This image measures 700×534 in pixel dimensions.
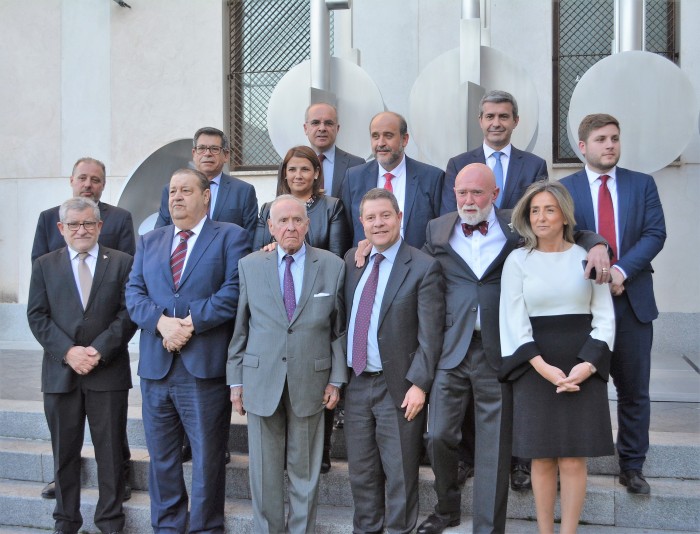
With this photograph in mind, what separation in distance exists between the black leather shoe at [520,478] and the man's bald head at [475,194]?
147cm

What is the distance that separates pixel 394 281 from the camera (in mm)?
4168

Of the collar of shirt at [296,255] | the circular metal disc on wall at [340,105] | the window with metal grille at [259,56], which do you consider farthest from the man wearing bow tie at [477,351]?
the window with metal grille at [259,56]

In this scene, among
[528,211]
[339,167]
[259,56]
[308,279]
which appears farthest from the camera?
[259,56]

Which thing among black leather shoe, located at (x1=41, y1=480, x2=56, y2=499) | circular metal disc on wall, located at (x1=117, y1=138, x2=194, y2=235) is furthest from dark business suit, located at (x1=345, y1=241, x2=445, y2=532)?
circular metal disc on wall, located at (x1=117, y1=138, x2=194, y2=235)

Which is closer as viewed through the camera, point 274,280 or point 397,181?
point 274,280

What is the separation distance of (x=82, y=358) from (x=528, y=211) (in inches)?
101

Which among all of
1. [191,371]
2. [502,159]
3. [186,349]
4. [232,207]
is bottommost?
[191,371]

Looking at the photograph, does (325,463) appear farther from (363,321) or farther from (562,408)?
(562,408)

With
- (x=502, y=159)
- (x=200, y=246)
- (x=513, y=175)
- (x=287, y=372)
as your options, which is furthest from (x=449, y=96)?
(x=287, y=372)

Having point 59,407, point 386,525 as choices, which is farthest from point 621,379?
point 59,407

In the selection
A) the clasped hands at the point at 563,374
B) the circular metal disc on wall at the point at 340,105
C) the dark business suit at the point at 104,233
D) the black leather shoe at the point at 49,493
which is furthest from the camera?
the circular metal disc on wall at the point at 340,105

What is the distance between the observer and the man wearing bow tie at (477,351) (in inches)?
161

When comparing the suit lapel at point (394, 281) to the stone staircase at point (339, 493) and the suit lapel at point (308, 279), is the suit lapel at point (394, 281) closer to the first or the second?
the suit lapel at point (308, 279)

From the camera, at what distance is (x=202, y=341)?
443cm
